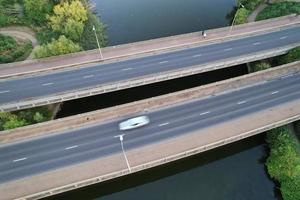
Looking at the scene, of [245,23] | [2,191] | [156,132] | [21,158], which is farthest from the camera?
[245,23]

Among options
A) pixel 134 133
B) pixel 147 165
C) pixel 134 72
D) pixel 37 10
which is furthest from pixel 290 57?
pixel 37 10

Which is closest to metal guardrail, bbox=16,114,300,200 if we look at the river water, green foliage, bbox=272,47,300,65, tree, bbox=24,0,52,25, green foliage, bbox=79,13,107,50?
the river water

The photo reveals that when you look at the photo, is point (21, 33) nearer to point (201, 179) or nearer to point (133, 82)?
point (133, 82)

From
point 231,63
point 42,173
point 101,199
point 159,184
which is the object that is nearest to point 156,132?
point 159,184

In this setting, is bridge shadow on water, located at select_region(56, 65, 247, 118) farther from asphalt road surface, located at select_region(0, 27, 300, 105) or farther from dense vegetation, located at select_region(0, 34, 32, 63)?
dense vegetation, located at select_region(0, 34, 32, 63)

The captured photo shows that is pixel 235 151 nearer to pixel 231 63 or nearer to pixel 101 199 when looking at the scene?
pixel 231 63
